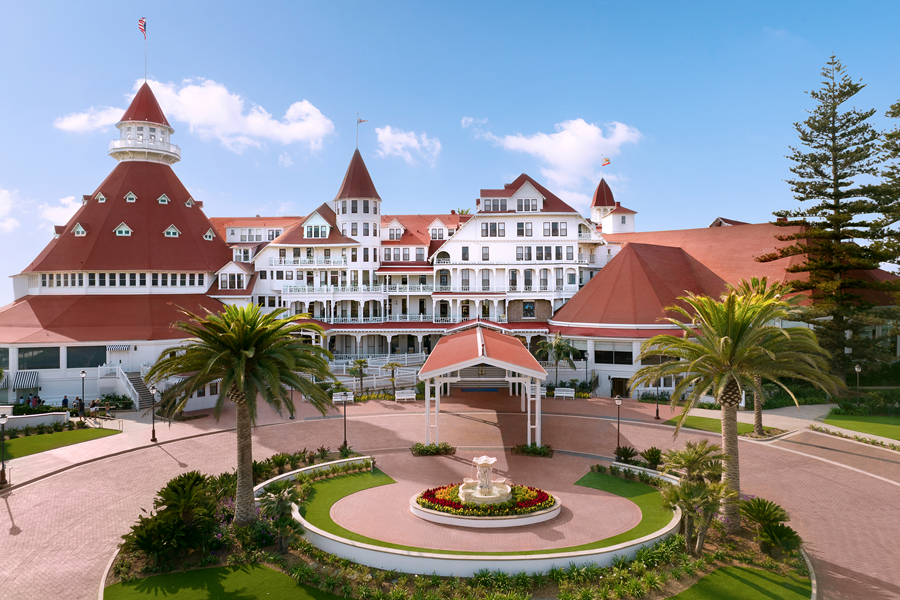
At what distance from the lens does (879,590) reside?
13.7m

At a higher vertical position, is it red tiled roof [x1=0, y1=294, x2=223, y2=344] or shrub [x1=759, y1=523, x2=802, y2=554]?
red tiled roof [x1=0, y1=294, x2=223, y2=344]

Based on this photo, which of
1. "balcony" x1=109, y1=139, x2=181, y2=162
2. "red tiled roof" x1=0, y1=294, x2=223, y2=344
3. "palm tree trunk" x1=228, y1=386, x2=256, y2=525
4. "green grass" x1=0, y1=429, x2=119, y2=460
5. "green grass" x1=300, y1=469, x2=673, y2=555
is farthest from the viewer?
"balcony" x1=109, y1=139, x2=181, y2=162

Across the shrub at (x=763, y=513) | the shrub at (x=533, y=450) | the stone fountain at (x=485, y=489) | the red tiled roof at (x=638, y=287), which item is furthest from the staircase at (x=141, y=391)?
the shrub at (x=763, y=513)

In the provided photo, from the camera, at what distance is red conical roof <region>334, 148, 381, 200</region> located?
5297 cm

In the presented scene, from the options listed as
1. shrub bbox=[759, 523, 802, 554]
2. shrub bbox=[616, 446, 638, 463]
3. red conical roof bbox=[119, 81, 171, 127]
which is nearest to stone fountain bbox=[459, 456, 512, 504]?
shrub bbox=[616, 446, 638, 463]

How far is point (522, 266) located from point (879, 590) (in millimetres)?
40454

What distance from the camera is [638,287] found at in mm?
44531

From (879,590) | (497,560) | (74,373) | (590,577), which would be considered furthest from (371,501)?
(74,373)

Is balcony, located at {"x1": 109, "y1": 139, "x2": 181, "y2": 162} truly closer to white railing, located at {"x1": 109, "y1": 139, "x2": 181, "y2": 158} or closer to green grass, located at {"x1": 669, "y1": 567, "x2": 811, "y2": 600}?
white railing, located at {"x1": 109, "y1": 139, "x2": 181, "y2": 158}

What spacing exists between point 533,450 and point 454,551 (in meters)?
10.2

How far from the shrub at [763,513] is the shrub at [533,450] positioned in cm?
923

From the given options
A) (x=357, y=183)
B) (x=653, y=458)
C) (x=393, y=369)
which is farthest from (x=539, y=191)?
(x=653, y=458)

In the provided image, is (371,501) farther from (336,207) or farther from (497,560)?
(336,207)

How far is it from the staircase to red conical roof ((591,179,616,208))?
Answer: 215 ft
